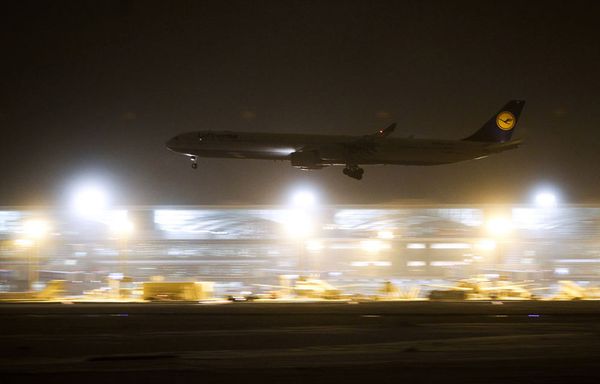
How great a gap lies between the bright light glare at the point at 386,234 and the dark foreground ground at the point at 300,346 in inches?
604

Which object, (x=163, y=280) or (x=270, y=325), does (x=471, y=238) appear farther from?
(x=270, y=325)

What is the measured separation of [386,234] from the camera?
4041 centimetres

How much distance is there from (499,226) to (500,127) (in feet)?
51.8

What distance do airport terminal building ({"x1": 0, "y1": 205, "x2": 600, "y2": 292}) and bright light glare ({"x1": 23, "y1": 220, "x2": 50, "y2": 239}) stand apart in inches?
2.2

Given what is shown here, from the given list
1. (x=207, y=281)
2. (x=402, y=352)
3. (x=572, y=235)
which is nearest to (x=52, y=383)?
(x=402, y=352)

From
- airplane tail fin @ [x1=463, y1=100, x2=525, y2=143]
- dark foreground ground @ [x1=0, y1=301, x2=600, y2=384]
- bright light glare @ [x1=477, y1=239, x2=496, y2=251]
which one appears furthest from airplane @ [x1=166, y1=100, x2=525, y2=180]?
dark foreground ground @ [x1=0, y1=301, x2=600, y2=384]

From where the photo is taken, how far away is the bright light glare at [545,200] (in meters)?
40.9

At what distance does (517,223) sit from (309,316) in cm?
2204

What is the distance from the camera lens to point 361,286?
39094 mm

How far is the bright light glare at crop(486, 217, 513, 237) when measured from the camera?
40531 mm

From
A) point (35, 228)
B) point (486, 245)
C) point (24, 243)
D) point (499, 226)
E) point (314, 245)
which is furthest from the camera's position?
point (499, 226)

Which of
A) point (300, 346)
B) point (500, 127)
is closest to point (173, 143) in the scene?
point (500, 127)

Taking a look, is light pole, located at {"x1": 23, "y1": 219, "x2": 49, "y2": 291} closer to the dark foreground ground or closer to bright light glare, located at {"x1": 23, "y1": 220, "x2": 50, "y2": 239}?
bright light glare, located at {"x1": 23, "y1": 220, "x2": 50, "y2": 239}

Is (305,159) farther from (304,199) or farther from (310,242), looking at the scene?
(310,242)
